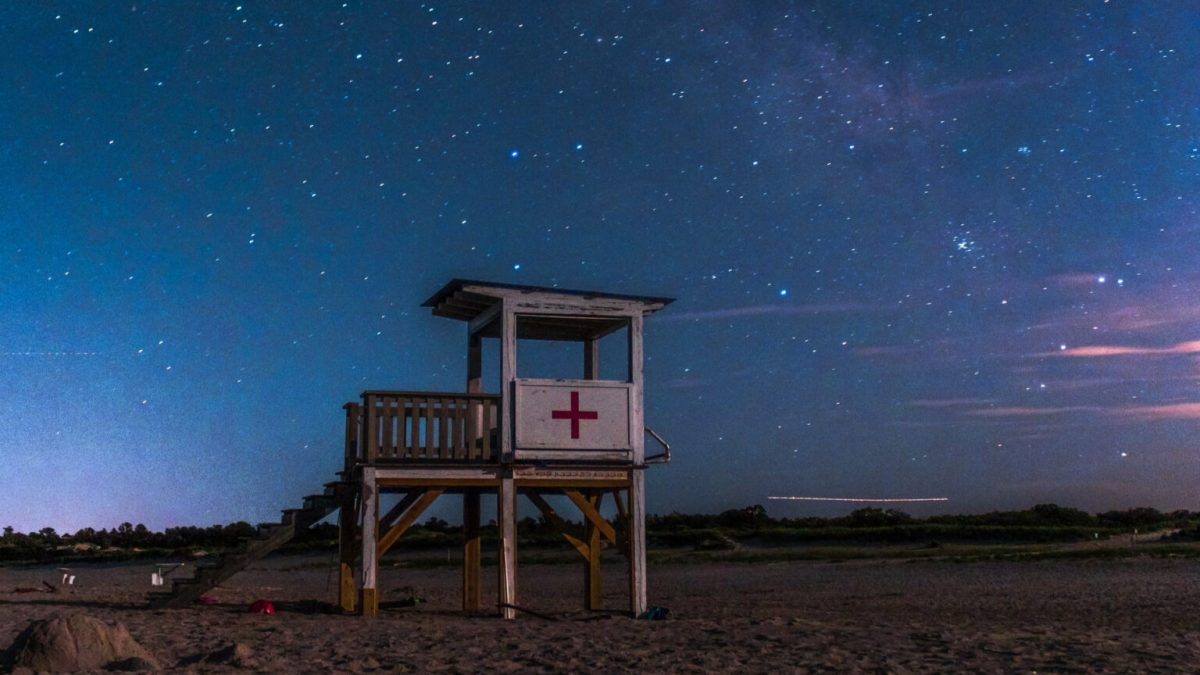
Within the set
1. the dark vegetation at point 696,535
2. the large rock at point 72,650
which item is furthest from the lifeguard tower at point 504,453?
the dark vegetation at point 696,535

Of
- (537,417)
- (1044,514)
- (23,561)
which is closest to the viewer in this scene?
(537,417)

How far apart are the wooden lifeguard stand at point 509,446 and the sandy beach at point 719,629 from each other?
1.22 metres

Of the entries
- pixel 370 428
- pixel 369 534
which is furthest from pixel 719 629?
pixel 370 428

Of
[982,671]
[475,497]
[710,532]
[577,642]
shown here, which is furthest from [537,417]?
[710,532]

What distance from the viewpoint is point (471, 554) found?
19.7 m

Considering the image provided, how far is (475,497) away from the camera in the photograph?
2006 centimetres

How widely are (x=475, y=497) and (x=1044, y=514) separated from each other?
55.5 meters

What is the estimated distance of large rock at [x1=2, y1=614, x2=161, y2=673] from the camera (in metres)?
10.7

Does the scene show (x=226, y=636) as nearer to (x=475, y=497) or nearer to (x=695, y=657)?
(x=695, y=657)

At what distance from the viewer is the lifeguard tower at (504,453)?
17047 mm

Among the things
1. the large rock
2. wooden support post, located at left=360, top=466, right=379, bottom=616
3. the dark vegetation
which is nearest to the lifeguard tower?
wooden support post, located at left=360, top=466, right=379, bottom=616

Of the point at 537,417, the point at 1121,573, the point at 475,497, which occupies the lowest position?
the point at 1121,573

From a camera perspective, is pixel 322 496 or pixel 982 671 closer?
pixel 982 671

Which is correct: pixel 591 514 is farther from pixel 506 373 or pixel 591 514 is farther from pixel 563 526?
pixel 506 373
